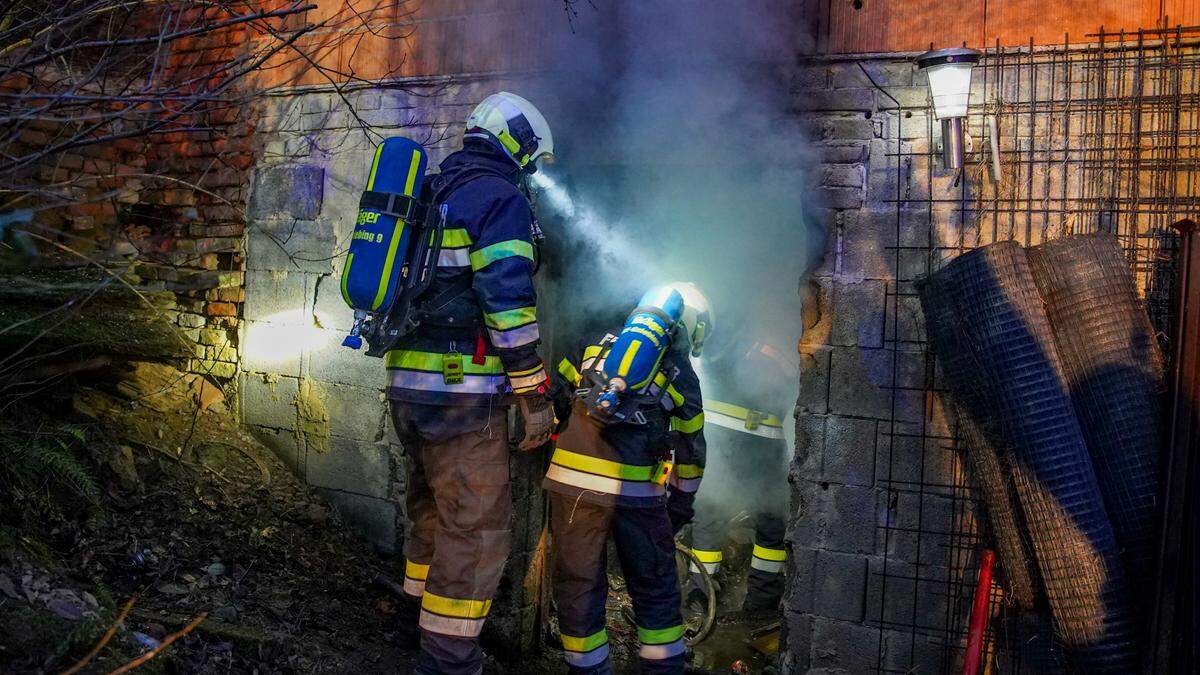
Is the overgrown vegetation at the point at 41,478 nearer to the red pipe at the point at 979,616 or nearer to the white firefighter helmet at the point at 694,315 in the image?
the white firefighter helmet at the point at 694,315

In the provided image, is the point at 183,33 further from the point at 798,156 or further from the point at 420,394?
the point at 798,156

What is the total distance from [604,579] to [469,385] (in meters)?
1.45

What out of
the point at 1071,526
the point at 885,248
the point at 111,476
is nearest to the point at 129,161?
the point at 111,476

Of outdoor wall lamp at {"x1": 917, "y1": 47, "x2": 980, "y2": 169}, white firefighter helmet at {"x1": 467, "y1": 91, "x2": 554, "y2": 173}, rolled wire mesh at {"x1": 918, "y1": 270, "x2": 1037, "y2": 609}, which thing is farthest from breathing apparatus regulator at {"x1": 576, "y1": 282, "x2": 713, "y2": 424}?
outdoor wall lamp at {"x1": 917, "y1": 47, "x2": 980, "y2": 169}

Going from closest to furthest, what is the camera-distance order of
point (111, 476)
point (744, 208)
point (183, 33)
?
point (183, 33) → point (111, 476) → point (744, 208)

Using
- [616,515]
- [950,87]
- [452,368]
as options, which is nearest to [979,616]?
[616,515]

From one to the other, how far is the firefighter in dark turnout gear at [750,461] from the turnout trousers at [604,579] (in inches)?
65.3

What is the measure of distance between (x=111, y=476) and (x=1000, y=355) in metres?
4.60

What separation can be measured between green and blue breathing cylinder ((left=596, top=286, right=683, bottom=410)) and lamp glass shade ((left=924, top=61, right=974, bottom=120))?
169 centimetres

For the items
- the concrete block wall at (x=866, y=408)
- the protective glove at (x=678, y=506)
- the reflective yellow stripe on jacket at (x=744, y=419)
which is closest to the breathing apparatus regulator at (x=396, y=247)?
the concrete block wall at (x=866, y=408)

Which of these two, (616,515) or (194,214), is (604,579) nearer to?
(616,515)

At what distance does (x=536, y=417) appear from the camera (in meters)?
3.99

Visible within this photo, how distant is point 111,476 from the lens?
464 centimetres

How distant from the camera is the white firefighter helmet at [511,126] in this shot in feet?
13.3
